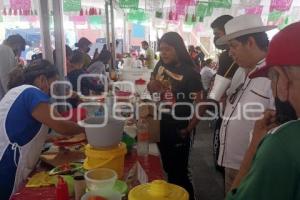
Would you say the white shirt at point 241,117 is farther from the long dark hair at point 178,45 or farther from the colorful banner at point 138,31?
the colorful banner at point 138,31

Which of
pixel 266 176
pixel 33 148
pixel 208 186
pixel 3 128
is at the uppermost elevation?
pixel 266 176

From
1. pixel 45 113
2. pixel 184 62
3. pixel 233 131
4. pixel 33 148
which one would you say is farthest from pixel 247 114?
pixel 33 148

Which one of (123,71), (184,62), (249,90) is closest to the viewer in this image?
(249,90)

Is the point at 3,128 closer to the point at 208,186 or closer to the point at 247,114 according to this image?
the point at 247,114

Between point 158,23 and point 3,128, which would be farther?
point 158,23

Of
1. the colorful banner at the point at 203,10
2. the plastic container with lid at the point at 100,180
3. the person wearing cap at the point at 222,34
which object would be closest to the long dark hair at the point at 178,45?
the person wearing cap at the point at 222,34

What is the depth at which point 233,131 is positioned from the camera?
1.94m

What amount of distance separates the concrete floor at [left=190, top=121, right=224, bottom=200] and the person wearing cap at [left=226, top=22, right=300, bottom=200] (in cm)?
250

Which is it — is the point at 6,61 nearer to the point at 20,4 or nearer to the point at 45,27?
the point at 20,4

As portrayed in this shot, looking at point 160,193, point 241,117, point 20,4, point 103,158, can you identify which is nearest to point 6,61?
point 20,4

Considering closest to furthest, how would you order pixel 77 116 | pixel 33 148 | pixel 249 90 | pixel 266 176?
pixel 266 176, pixel 249 90, pixel 33 148, pixel 77 116

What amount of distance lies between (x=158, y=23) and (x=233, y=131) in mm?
13003

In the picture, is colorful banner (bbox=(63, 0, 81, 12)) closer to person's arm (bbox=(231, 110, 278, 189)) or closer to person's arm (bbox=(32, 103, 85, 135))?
person's arm (bbox=(32, 103, 85, 135))

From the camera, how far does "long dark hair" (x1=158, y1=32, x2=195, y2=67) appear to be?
266cm
